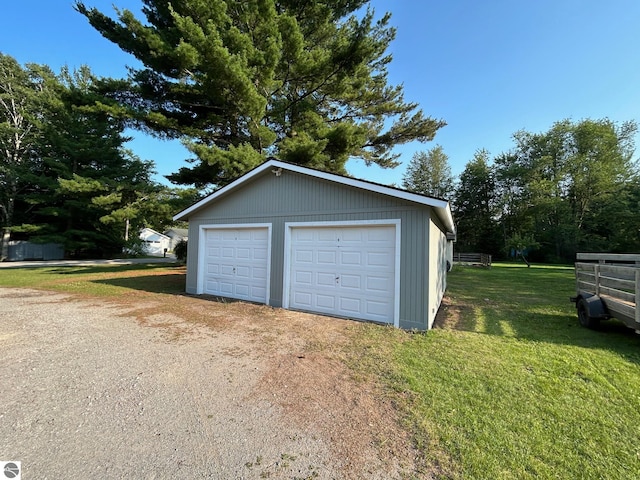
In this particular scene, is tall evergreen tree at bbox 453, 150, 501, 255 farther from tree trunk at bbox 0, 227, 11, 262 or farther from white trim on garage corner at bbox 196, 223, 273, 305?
tree trunk at bbox 0, 227, 11, 262

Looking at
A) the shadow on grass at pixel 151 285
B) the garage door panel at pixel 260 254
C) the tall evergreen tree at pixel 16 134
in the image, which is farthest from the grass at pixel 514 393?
the tall evergreen tree at pixel 16 134

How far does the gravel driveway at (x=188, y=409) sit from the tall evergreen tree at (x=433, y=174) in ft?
129

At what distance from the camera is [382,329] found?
5508 mm

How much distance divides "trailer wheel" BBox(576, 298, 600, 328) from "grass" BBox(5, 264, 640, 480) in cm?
17

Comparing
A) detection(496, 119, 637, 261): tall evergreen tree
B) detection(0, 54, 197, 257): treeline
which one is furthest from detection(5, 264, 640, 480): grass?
detection(496, 119, 637, 261): tall evergreen tree

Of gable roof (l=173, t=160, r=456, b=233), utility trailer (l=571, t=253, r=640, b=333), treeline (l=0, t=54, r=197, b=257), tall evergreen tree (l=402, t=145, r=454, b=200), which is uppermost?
tall evergreen tree (l=402, t=145, r=454, b=200)

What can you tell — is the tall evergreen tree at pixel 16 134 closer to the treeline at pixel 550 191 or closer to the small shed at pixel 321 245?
the small shed at pixel 321 245

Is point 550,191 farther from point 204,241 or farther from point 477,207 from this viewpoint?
point 204,241

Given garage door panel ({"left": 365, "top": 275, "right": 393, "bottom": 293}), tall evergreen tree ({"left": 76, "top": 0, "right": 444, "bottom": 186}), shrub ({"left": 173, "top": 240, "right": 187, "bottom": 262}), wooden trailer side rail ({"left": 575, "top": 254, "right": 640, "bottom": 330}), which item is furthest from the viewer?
shrub ({"left": 173, "top": 240, "right": 187, "bottom": 262})

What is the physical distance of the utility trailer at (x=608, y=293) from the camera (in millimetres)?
4738

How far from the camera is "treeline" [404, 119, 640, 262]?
28.6 meters

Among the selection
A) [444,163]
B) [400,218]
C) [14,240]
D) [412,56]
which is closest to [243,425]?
[400,218]

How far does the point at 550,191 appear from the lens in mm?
31453

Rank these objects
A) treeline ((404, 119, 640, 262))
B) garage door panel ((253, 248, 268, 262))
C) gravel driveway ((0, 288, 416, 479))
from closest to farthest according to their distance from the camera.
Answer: gravel driveway ((0, 288, 416, 479)), garage door panel ((253, 248, 268, 262)), treeline ((404, 119, 640, 262))
